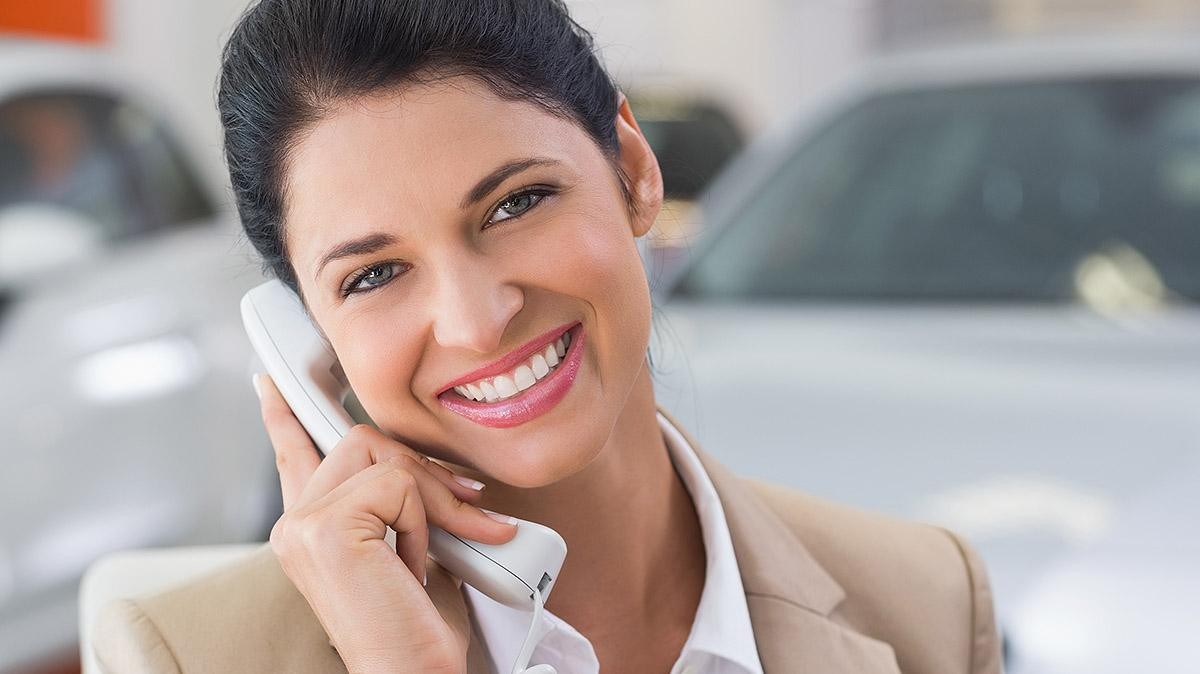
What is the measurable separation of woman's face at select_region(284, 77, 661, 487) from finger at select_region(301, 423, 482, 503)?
0.07 ft

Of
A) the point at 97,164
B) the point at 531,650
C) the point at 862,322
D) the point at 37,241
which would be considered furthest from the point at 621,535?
the point at 97,164

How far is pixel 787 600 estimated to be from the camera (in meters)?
1.77

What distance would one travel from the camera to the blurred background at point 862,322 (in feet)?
7.93

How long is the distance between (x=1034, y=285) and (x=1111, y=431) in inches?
25.5

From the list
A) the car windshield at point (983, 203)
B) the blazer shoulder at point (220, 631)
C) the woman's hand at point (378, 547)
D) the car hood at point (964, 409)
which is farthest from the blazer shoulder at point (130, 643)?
the car windshield at point (983, 203)

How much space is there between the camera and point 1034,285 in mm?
3227

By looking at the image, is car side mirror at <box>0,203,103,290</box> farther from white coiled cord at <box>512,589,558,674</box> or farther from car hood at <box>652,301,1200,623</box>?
white coiled cord at <box>512,589,558,674</box>

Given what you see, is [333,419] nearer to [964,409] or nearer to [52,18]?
[964,409]

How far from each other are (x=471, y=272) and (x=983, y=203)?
217 cm

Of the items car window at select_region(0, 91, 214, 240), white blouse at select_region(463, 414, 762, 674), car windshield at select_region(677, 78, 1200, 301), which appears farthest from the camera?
car window at select_region(0, 91, 214, 240)

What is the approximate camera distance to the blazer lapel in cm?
173

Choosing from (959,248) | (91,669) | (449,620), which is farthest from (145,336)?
(449,620)

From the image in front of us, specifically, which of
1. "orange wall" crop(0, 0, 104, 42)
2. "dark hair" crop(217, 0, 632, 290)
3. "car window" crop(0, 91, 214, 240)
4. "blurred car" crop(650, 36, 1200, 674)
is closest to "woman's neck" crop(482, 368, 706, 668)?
"dark hair" crop(217, 0, 632, 290)

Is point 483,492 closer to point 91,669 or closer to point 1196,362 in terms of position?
point 91,669
